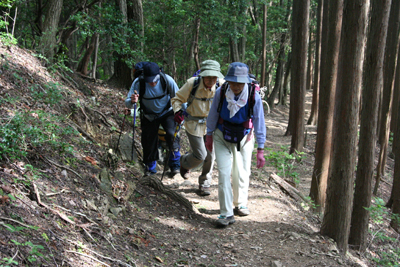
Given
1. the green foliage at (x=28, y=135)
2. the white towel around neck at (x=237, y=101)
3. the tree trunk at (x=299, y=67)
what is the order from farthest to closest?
the tree trunk at (x=299, y=67)
the white towel around neck at (x=237, y=101)
the green foliage at (x=28, y=135)

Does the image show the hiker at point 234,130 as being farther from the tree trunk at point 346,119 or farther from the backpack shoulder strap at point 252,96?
the tree trunk at point 346,119

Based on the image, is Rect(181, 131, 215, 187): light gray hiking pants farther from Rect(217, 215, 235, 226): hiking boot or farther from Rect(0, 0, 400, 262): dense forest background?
Rect(0, 0, 400, 262): dense forest background

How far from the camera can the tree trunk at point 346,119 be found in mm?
5125

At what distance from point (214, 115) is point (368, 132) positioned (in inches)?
169

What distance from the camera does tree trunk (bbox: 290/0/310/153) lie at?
1241 cm

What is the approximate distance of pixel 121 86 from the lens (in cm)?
1151

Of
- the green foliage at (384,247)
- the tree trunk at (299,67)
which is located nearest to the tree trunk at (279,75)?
the tree trunk at (299,67)

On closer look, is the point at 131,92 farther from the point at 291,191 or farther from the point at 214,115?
the point at 291,191

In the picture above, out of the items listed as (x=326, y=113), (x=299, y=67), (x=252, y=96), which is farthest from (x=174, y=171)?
(x=299, y=67)

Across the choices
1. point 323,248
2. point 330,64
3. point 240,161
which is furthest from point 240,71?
point 330,64

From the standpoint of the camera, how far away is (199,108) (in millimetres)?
6000

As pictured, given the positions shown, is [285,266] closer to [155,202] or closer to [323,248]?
[323,248]

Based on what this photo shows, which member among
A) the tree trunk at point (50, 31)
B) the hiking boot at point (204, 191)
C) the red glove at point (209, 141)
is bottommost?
the hiking boot at point (204, 191)

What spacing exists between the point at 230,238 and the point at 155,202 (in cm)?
149
